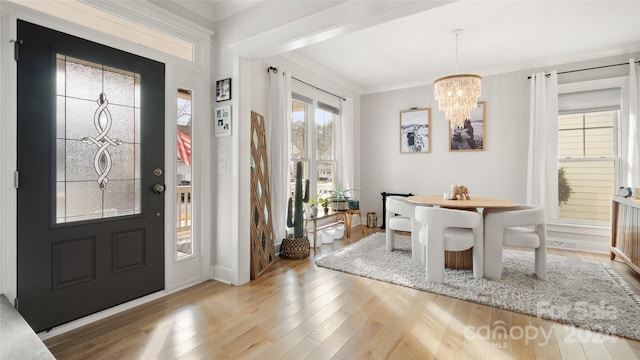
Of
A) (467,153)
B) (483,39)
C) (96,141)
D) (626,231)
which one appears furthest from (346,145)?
(96,141)

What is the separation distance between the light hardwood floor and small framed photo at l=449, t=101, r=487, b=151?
3130 millimetres

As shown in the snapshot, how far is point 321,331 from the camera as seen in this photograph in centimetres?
214

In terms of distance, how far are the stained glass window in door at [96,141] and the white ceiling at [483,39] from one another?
1122mm

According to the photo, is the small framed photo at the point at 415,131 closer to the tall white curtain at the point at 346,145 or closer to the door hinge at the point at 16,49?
the tall white curtain at the point at 346,145

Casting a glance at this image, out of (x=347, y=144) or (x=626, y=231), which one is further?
(x=347, y=144)

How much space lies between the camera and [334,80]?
518 cm

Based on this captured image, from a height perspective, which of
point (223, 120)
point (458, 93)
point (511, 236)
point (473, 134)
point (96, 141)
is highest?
point (458, 93)

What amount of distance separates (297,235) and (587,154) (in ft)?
13.6

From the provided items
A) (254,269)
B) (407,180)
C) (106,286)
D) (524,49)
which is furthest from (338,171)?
(106,286)

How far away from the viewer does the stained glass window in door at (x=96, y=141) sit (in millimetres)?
2162

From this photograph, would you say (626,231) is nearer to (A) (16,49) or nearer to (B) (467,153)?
(B) (467,153)

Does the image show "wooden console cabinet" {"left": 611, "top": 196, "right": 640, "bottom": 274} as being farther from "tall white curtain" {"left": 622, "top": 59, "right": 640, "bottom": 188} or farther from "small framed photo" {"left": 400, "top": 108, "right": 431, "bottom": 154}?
"small framed photo" {"left": 400, "top": 108, "right": 431, "bottom": 154}

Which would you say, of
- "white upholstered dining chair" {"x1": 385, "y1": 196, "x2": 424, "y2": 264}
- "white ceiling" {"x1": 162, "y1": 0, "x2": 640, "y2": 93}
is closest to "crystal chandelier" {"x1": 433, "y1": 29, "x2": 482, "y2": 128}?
"white ceiling" {"x1": 162, "y1": 0, "x2": 640, "y2": 93}

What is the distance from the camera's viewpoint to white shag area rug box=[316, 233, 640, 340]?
233cm
